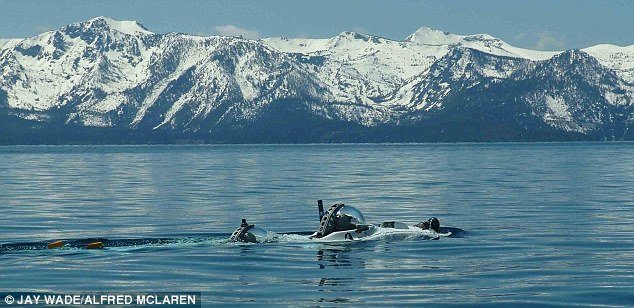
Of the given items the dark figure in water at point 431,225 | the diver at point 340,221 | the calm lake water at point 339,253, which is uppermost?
the diver at point 340,221

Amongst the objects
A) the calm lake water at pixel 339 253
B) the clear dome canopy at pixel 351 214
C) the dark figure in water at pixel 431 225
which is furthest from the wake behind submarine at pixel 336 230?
the dark figure in water at pixel 431 225

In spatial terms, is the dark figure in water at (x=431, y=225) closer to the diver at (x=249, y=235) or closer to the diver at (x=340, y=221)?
the diver at (x=340, y=221)

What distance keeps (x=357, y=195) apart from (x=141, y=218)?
2799cm

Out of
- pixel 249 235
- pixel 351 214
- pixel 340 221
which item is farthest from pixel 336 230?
pixel 249 235

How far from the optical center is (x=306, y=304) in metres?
35.1

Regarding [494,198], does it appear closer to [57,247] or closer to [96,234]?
[96,234]

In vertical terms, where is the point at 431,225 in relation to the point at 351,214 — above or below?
below

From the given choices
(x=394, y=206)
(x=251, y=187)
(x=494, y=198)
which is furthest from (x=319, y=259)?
(x=251, y=187)

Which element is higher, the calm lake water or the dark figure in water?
the dark figure in water

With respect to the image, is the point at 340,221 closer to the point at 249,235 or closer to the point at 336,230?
the point at 336,230

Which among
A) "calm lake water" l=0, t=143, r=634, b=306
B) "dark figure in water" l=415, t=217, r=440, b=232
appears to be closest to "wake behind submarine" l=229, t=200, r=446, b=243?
"calm lake water" l=0, t=143, r=634, b=306

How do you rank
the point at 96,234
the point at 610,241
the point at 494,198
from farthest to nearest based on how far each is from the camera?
the point at 494,198 → the point at 96,234 → the point at 610,241

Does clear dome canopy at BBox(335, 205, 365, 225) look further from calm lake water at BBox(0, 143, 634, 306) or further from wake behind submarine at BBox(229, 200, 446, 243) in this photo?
calm lake water at BBox(0, 143, 634, 306)

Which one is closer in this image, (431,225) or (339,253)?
(339,253)
